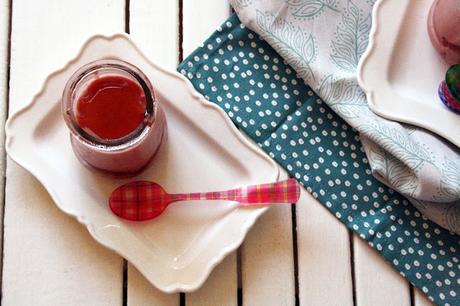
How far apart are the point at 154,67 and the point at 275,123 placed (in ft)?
0.53

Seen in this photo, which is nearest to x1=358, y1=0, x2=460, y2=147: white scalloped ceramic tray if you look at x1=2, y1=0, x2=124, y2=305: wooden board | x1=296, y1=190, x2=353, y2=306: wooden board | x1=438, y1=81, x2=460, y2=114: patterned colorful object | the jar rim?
x1=438, y1=81, x2=460, y2=114: patterned colorful object

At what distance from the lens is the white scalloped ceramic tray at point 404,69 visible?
739 millimetres

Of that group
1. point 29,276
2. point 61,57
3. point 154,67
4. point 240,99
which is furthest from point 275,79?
point 29,276

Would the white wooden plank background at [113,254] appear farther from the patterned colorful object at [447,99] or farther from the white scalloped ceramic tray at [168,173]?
the patterned colorful object at [447,99]

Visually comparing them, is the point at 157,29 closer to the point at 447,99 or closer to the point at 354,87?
the point at 354,87

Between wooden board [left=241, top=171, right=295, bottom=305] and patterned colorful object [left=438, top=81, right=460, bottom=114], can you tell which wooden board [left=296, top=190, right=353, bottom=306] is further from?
patterned colorful object [left=438, top=81, right=460, bottom=114]

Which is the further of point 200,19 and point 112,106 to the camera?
point 200,19

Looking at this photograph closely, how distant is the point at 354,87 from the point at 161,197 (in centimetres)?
27

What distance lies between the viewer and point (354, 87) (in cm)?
75

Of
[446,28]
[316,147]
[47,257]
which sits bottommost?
[47,257]

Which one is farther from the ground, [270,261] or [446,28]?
[446,28]

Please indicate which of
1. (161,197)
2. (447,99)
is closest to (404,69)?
(447,99)

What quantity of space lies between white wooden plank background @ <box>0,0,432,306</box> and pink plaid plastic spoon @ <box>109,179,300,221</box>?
41mm

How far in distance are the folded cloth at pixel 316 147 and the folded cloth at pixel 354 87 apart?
0.02 m
